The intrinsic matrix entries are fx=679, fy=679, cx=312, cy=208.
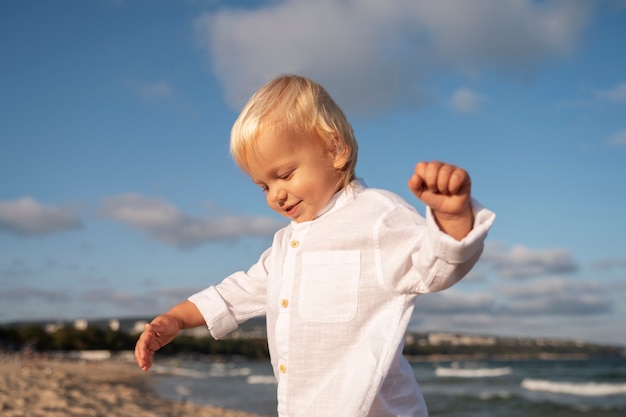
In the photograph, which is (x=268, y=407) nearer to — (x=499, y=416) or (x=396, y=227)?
(x=499, y=416)

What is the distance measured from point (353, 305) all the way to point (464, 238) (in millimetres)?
454

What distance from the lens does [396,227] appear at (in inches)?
73.0

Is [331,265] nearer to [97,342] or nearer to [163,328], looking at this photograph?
[163,328]

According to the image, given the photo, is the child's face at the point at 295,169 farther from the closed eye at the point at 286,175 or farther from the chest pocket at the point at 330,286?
the chest pocket at the point at 330,286

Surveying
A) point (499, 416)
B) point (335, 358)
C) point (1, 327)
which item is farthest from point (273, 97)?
point (1, 327)

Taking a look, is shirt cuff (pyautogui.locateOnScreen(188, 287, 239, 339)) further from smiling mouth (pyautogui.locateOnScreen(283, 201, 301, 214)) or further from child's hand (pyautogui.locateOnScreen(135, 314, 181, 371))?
smiling mouth (pyautogui.locateOnScreen(283, 201, 301, 214))

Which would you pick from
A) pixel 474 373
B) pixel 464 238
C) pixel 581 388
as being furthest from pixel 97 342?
pixel 464 238

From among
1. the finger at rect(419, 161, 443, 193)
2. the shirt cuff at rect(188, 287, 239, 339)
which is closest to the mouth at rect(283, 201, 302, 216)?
the shirt cuff at rect(188, 287, 239, 339)

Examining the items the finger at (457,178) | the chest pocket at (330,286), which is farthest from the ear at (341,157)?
the finger at (457,178)

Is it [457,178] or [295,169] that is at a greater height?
[295,169]

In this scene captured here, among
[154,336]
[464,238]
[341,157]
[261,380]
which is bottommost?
[261,380]

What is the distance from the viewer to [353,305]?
1.89m

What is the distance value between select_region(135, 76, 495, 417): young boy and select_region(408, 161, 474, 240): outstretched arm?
11 cm

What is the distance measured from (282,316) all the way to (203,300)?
0.57m
